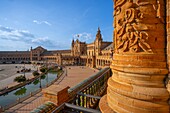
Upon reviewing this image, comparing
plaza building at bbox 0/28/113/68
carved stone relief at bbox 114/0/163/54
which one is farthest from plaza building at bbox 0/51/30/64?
carved stone relief at bbox 114/0/163/54

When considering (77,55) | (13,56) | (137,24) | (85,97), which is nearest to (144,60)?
(137,24)

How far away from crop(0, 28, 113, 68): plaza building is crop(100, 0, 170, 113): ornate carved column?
39.0 metres

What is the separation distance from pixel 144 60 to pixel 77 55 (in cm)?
7782

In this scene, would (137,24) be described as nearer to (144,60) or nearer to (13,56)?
(144,60)

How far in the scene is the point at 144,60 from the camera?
103 inches

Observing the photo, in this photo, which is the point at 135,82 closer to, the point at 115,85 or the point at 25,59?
the point at 115,85

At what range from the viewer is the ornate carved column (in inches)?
98.0

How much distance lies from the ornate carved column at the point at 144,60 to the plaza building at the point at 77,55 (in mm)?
39020

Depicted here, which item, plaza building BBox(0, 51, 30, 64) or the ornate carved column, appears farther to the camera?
plaza building BBox(0, 51, 30, 64)

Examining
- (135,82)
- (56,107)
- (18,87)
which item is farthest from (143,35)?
(18,87)

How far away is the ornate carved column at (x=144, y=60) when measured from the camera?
2488 millimetres

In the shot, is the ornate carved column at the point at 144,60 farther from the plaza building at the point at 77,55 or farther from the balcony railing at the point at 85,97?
the plaza building at the point at 77,55

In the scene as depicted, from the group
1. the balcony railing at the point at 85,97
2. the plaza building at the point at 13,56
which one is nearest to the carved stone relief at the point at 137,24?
the balcony railing at the point at 85,97

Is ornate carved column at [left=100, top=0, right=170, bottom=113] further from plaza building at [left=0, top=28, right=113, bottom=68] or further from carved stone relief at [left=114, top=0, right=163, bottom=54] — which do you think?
plaza building at [left=0, top=28, right=113, bottom=68]
